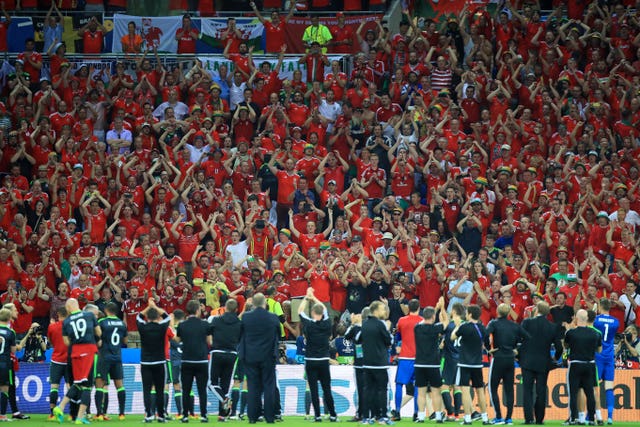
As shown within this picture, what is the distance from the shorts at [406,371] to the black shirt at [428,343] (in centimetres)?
67

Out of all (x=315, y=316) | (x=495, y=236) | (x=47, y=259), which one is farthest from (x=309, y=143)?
(x=315, y=316)

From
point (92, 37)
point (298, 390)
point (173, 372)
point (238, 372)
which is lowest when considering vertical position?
point (298, 390)

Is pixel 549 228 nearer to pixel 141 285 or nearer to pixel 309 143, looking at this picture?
pixel 309 143

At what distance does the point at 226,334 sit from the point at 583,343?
20.7 ft

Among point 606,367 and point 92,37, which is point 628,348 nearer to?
point 606,367

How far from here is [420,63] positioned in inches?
1209

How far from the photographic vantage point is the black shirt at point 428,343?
20031 millimetres

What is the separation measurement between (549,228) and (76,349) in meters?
11.9

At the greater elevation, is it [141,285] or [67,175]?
[67,175]

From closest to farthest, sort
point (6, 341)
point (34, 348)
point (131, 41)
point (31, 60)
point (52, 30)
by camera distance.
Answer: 1. point (6, 341)
2. point (34, 348)
3. point (31, 60)
4. point (131, 41)
5. point (52, 30)

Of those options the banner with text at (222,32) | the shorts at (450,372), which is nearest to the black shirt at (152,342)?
the shorts at (450,372)

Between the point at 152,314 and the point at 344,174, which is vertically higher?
the point at 344,174

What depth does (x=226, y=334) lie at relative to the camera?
800 inches

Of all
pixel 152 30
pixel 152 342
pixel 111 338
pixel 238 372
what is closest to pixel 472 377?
pixel 238 372
